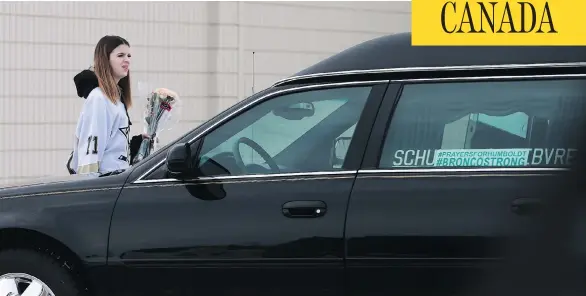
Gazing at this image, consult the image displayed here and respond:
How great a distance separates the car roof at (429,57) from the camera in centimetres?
474

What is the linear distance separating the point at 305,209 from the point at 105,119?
226 centimetres

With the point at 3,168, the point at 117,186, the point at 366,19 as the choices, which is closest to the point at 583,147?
the point at 117,186

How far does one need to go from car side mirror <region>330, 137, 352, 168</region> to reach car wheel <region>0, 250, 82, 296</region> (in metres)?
1.31

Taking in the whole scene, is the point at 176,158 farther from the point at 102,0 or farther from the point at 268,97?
the point at 102,0

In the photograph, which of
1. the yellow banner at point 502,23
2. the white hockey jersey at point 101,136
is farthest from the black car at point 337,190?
the white hockey jersey at point 101,136

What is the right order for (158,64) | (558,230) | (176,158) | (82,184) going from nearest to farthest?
1. (558,230)
2. (176,158)
3. (82,184)
4. (158,64)

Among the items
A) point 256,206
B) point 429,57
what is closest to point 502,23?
point 429,57

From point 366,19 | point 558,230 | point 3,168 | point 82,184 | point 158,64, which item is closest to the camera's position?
point 558,230

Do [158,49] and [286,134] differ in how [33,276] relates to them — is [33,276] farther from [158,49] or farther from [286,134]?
[158,49]

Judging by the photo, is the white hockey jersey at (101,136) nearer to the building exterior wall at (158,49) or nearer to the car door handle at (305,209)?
the car door handle at (305,209)

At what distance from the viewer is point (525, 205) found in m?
4.56

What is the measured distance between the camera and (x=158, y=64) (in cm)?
1666

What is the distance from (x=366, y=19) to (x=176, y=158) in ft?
45.8

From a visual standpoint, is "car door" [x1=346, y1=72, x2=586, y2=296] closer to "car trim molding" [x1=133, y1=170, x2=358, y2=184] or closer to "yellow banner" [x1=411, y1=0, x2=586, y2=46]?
"car trim molding" [x1=133, y1=170, x2=358, y2=184]
